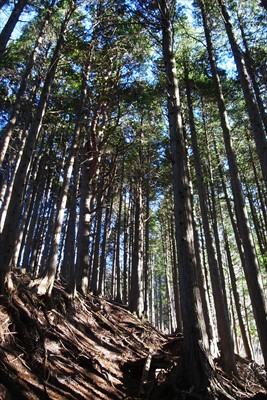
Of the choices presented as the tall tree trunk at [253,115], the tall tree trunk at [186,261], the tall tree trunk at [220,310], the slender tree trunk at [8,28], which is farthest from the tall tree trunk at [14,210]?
the tall tree trunk at [220,310]

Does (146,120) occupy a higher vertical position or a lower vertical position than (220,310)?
higher

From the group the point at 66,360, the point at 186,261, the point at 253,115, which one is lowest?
the point at 66,360

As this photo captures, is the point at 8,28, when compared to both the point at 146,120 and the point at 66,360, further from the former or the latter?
the point at 146,120

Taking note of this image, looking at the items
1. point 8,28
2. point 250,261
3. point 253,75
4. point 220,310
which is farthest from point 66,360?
point 253,75

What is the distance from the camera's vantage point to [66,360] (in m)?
4.86

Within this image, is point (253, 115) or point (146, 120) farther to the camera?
point (146, 120)

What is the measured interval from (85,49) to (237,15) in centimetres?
686

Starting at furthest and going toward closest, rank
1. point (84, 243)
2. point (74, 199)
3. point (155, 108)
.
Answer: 1. point (155, 108)
2. point (84, 243)
3. point (74, 199)

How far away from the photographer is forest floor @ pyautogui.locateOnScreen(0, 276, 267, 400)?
3936 mm

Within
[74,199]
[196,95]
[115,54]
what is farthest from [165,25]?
[196,95]

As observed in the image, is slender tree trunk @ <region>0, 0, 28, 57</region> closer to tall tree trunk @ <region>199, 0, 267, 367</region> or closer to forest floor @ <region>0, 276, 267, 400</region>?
forest floor @ <region>0, 276, 267, 400</region>

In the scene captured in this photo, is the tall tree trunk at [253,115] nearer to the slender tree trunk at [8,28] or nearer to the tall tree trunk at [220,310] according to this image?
the tall tree trunk at [220,310]

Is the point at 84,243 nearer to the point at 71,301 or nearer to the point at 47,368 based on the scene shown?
the point at 71,301

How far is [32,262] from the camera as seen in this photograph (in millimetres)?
17047
